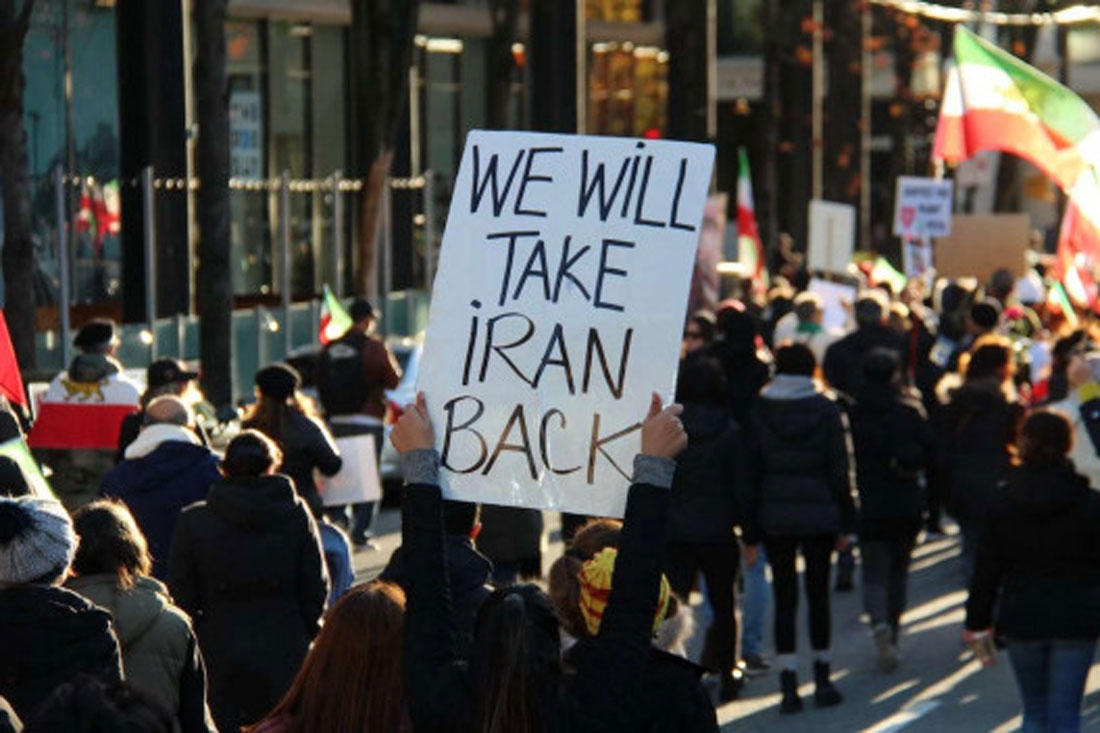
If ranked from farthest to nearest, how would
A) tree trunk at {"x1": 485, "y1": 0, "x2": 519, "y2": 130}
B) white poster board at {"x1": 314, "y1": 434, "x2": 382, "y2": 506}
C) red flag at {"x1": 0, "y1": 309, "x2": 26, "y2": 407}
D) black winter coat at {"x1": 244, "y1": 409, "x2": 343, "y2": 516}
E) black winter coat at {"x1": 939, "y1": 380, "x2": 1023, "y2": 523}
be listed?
1. tree trunk at {"x1": 485, "y1": 0, "x2": 519, "y2": 130}
2. black winter coat at {"x1": 939, "y1": 380, "x2": 1023, "y2": 523}
3. white poster board at {"x1": 314, "y1": 434, "x2": 382, "y2": 506}
4. black winter coat at {"x1": 244, "y1": 409, "x2": 343, "y2": 516}
5. red flag at {"x1": 0, "y1": 309, "x2": 26, "y2": 407}

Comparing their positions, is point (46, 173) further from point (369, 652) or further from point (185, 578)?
point (369, 652)

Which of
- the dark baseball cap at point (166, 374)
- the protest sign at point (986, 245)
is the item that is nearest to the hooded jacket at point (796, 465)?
the dark baseball cap at point (166, 374)

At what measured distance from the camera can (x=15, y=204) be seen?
58.2ft

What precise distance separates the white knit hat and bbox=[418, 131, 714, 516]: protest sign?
0.98m

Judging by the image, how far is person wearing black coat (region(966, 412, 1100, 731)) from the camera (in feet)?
30.0

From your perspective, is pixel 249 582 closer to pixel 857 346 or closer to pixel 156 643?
pixel 156 643

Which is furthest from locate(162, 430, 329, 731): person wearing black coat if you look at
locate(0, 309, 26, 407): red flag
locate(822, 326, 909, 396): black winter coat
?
locate(822, 326, 909, 396): black winter coat

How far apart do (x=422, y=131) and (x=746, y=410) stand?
77.7 ft

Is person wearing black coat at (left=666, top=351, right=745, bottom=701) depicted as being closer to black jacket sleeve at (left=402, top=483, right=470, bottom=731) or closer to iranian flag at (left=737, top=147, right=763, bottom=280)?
black jacket sleeve at (left=402, top=483, right=470, bottom=731)

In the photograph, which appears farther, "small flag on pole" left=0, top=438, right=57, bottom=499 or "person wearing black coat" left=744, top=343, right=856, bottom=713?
"person wearing black coat" left=744, top=343, right=856, bottom=713

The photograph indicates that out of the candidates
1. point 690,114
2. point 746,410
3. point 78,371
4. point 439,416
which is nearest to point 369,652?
point 439,416

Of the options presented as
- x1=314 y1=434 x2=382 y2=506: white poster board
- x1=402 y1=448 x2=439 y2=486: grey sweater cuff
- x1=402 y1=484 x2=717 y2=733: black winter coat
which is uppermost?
x1=402 y1=448 x2=439 y2=486: grey sweater cuff

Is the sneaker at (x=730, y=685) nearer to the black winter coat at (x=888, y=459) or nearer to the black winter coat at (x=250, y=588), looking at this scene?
the black winter coat at (x=888, y=459)

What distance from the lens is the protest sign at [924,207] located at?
2980cm
